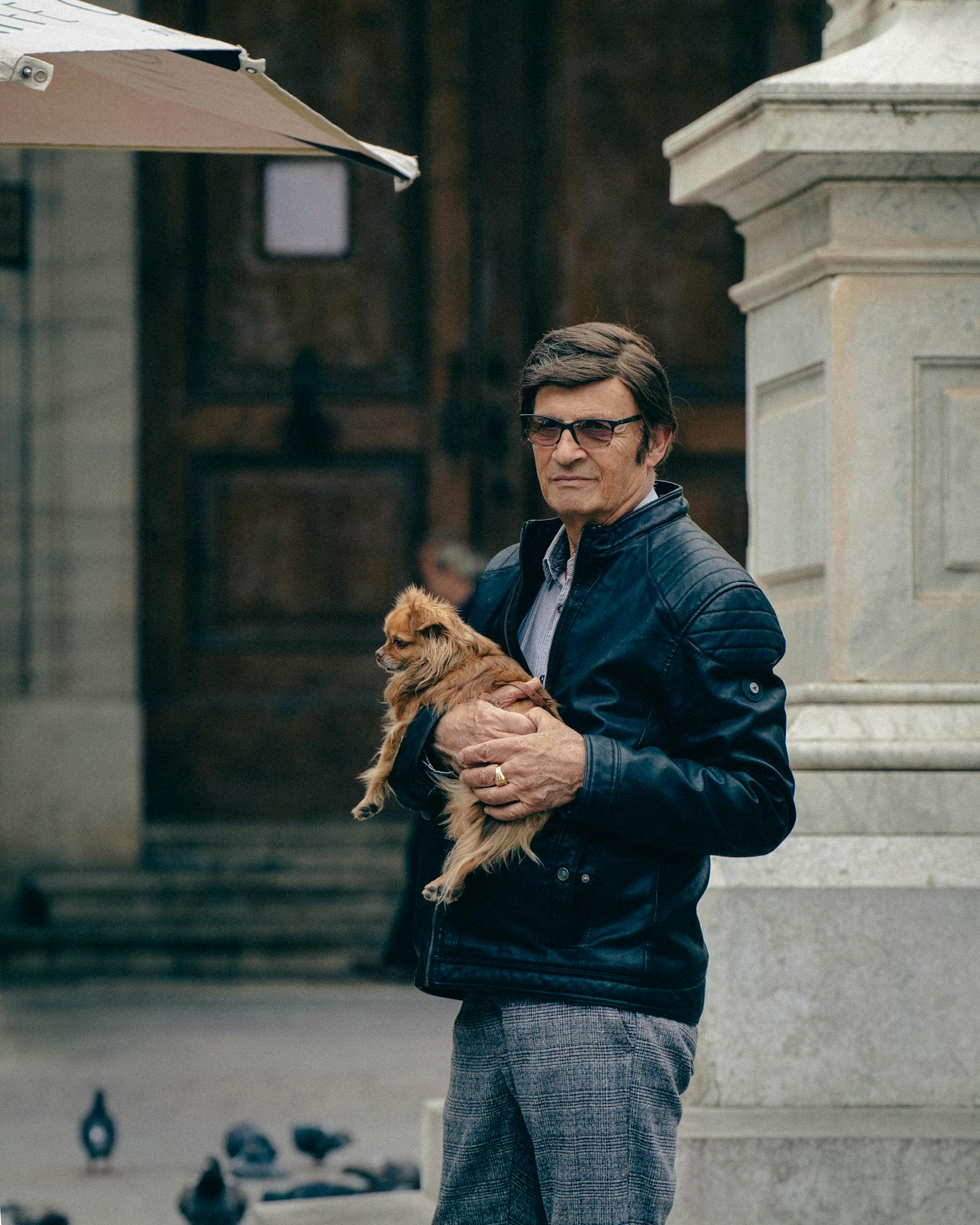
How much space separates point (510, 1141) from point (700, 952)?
391 millimetres

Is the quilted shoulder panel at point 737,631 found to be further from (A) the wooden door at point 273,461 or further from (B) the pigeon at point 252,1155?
(A) the wooden door at point 273,461

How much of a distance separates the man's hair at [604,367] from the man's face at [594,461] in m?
0.01

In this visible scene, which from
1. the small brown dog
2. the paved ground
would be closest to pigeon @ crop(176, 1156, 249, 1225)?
the paved ground

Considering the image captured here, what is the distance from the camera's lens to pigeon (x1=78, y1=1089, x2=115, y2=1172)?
17.9 feet

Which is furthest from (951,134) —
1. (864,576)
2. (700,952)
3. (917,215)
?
(700,952)

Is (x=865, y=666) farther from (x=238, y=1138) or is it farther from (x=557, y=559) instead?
(x=238, y=1138)

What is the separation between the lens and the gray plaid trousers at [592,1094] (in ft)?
8.95

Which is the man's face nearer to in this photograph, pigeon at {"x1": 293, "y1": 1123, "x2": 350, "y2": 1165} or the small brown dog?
the small brown dog

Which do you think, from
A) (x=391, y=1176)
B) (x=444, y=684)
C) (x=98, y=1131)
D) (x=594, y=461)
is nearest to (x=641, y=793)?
(x=444, y=684)

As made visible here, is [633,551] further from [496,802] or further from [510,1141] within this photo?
[510,1141]

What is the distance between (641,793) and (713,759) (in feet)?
0.42

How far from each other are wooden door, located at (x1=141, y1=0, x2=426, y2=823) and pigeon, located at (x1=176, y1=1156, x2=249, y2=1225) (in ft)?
15.3

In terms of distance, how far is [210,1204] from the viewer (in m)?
4.71

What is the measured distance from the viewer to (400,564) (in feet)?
31.1
